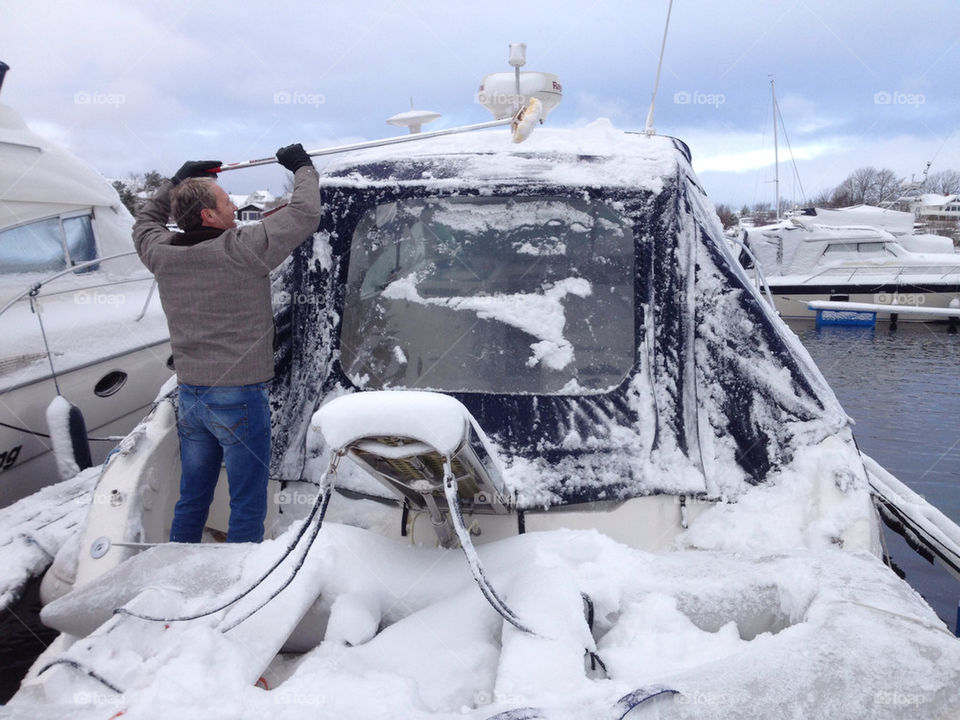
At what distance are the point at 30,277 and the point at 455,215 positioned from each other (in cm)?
507

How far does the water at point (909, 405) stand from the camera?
6172 mm

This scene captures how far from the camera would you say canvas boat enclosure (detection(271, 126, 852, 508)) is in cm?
288

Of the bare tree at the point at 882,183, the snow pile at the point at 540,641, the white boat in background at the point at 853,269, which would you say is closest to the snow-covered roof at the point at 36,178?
the snow pile at the point at 540,641

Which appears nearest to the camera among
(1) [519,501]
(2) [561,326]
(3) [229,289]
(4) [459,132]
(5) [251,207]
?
(1) [519,501]

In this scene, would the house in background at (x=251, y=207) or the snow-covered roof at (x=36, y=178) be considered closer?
the snow-covered roof at (x=36, y=178)

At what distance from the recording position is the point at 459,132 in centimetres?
381

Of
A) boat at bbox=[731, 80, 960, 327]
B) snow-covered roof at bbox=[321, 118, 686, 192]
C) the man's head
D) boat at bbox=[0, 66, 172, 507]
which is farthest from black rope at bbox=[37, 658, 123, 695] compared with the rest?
boat at bbox=[731, 80, 960, 327]

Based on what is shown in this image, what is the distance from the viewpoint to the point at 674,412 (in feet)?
9.57

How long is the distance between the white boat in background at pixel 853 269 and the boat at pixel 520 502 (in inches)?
632

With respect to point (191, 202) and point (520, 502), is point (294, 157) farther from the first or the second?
point (520, 502)

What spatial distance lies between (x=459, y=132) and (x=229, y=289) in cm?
159

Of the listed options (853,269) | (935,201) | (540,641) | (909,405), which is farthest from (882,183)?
(540,641)

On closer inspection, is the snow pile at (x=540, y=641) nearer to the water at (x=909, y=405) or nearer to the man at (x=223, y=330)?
the man at (x=223, y=330)

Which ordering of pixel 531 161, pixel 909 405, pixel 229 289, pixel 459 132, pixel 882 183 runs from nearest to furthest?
pixel 229 289, pixel 531 161, pixel 459 132, pixel 909 405, pixel 882 183
